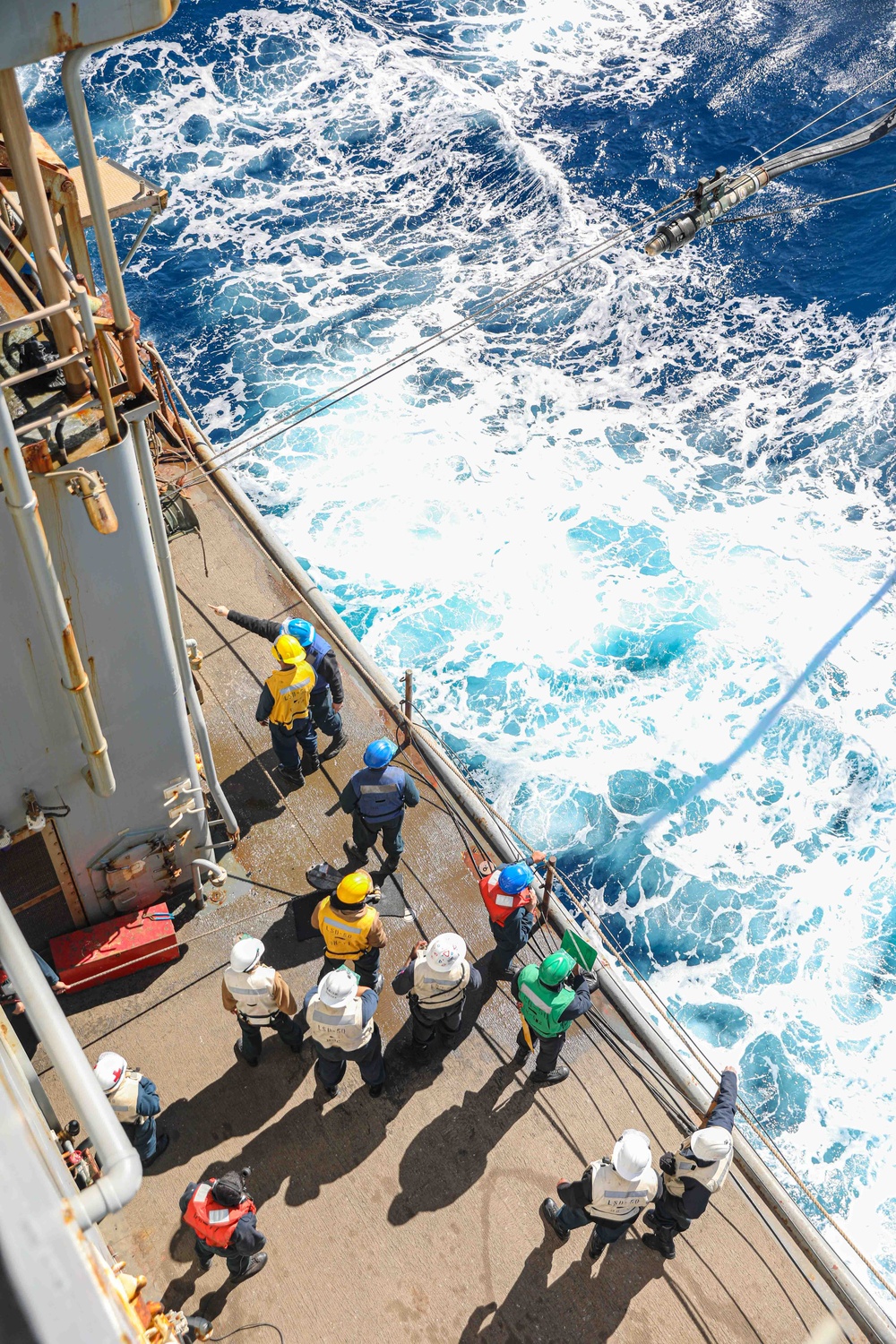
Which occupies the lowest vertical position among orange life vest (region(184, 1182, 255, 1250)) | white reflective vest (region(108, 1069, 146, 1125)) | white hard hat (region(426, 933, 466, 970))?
orange life vest (region(184, 1182, 255, 1250))

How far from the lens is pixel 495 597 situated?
16.7 metres

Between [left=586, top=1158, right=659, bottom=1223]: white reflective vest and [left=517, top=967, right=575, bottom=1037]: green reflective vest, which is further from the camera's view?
[left=517, top=967, right=575, bottom=1037]: green reflective vest

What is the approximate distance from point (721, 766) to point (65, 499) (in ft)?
36.9

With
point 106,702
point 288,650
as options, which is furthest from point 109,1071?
point 288,650

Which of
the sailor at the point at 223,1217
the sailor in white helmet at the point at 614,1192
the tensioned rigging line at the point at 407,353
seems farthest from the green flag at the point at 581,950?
the tensioned rigging line at the point at 407,353

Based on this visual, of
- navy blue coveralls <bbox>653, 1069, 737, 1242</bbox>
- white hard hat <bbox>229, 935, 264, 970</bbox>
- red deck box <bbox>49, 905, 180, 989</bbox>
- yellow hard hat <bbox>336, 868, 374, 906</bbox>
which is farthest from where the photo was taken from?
red deck box <bbox>49, 905, 180, 989</bbox>

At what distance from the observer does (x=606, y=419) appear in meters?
19.7

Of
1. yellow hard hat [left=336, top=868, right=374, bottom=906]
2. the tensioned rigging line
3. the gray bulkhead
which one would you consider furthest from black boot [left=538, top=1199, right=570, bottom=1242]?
the tensioned rigging line

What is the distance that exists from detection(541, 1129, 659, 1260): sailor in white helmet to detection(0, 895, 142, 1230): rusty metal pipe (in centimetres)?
458

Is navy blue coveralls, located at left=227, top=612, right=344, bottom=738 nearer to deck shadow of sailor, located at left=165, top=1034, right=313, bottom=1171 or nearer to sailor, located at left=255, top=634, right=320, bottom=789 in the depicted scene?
sailor, located at left=255, top=634, right=320, bottom=789

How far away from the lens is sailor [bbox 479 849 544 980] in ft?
25.6

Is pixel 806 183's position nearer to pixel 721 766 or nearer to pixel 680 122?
pixel 680 122

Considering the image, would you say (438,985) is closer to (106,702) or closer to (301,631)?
(106,702)

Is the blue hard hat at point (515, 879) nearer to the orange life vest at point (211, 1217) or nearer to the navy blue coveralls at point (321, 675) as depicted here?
the navy blue coveralls at point (321, 675)
